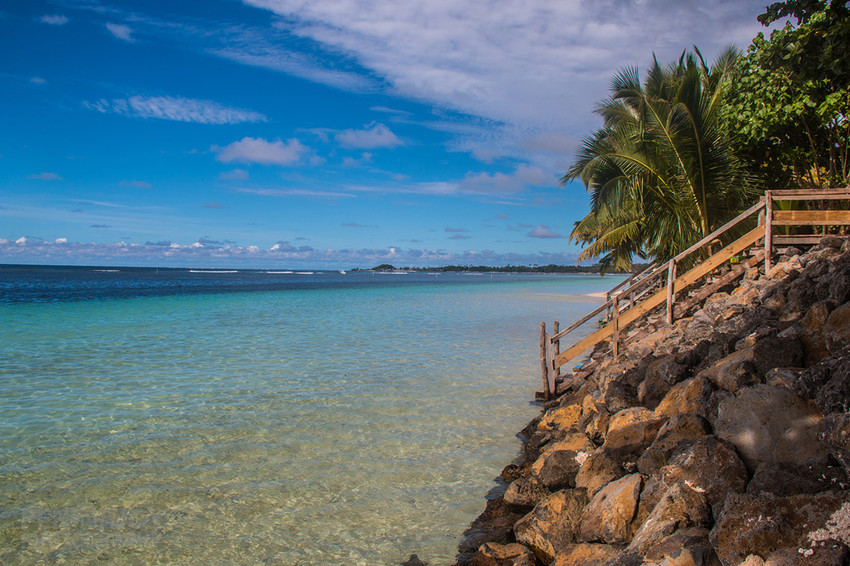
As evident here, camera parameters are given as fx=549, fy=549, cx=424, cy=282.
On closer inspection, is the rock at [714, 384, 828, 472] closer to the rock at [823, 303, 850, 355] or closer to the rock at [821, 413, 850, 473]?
the rock at [821, 413, 850, 473]

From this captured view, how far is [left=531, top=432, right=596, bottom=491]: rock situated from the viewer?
21.2 ft

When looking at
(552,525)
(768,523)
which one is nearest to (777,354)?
(768,523)

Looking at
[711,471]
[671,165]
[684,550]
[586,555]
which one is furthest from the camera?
[671,165]

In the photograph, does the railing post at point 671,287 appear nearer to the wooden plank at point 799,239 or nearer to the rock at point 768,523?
the wooden plank at point 799,239

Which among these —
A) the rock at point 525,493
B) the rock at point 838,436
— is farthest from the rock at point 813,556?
the rock at point 525,493

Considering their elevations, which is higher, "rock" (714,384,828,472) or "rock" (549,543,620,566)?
"rock" (714,384,828,472)

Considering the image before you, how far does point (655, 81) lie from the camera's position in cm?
1780

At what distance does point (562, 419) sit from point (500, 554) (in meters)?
3.86

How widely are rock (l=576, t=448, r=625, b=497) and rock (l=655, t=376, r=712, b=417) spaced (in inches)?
37.3

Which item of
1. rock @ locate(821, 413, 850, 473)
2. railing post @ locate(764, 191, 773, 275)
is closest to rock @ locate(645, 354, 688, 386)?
rock @ locate(821, 413, 850, 473)

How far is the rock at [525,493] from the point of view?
6.22 meters

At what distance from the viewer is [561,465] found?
258 inches

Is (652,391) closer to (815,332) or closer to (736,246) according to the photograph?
(815,332)

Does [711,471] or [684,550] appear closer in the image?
[684,550]
